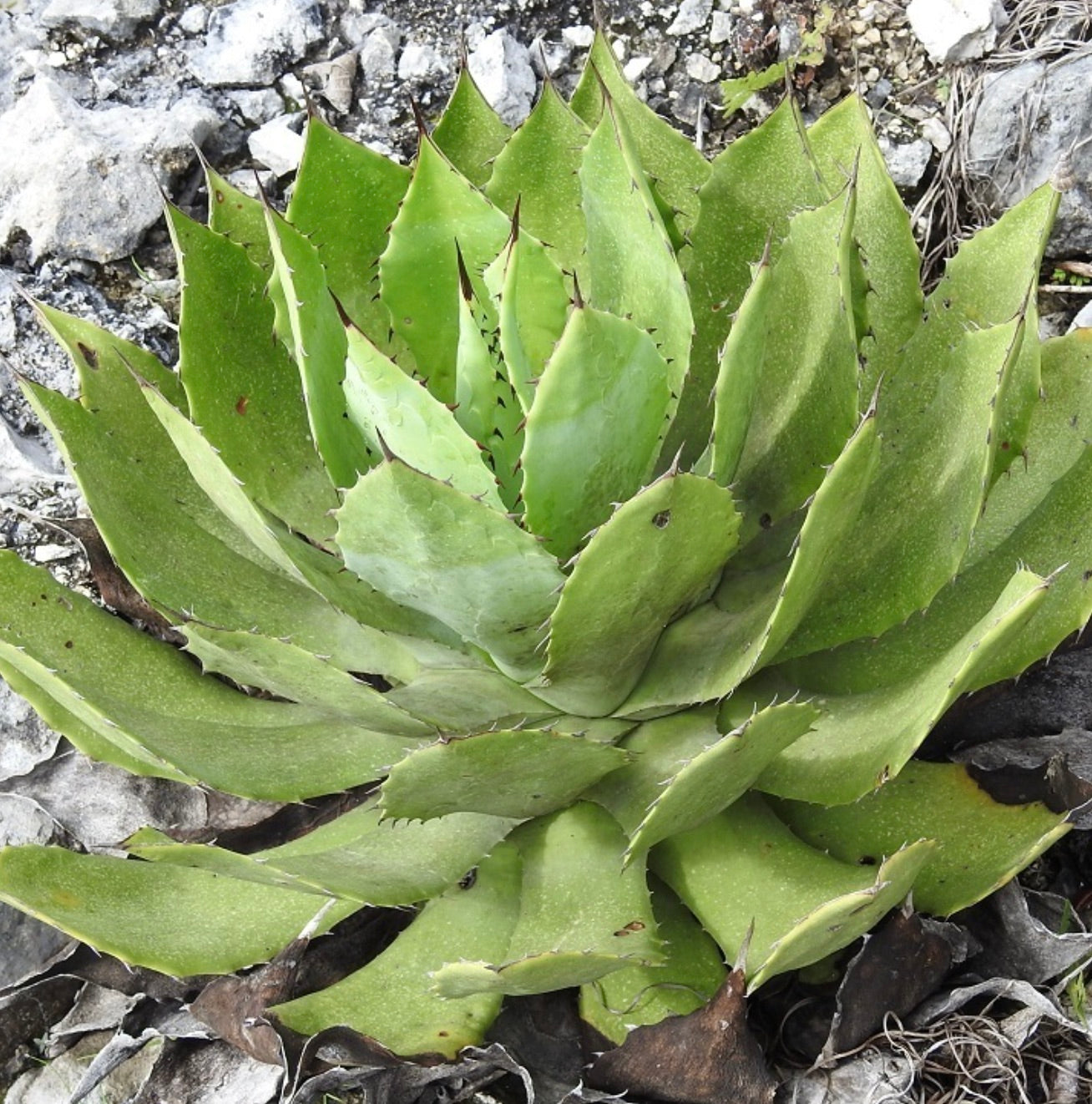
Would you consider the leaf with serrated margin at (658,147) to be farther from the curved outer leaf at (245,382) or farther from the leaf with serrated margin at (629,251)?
the curved outer leaf at (245,382)

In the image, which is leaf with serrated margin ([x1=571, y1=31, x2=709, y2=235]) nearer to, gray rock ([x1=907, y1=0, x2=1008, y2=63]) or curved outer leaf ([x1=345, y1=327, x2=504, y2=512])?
curved outer leaf ([x1=345, y1=327, x2=504, y2=512])

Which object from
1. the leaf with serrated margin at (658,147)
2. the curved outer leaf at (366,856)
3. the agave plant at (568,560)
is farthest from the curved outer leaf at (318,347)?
the leaf with serrated margin at (658,147)

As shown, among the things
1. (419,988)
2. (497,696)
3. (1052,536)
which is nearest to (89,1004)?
(419,988)

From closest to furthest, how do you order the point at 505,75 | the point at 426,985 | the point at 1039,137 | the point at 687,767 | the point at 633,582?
the point at 687,767
the point at 633,582
the point at 426,985
the point at 1039,137
the point at 505,75

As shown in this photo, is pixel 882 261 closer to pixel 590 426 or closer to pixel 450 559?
pixel 590 426

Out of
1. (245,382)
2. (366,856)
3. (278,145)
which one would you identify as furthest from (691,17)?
(366,856)

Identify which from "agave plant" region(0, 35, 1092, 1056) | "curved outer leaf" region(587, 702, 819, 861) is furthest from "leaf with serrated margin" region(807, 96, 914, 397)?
"curved outer leaf" region(587, 702, 819, 861)

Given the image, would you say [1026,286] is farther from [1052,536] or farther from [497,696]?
[497,696]
